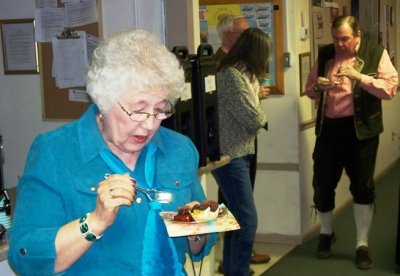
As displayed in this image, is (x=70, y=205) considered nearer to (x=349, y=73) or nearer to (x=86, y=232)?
(x=86, y=232)

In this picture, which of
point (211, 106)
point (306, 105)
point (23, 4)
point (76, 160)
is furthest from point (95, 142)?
point (306, 105)

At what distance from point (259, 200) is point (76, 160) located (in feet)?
10.9

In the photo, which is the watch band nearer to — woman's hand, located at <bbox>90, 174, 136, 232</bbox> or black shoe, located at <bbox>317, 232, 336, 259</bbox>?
woman's hand, located at <bbox>90, 174, 136, 232</bbox>

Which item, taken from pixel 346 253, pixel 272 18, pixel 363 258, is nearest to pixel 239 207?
pixel 363 258

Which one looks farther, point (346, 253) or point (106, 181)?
point (346, 253)

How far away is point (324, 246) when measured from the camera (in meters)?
4.33

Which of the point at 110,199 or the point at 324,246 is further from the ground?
the point at 110,199

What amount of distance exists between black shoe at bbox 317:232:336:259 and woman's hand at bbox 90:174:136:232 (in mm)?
3133

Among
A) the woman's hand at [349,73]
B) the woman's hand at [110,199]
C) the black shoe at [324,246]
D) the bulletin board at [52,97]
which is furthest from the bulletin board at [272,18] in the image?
the woman's hand at [110,199]

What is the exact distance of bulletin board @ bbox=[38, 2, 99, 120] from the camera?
340cm

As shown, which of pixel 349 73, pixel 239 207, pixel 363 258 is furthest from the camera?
pixel 363 258

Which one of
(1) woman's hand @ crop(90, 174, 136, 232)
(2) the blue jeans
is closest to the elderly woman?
(1) woman's hand @ crop(90, 174, 136, 232)

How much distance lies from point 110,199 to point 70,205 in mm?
170

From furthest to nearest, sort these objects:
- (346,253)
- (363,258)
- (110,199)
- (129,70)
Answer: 1. (346,253)
2. (363,258)
3. (129,70)
4. (110,199)
